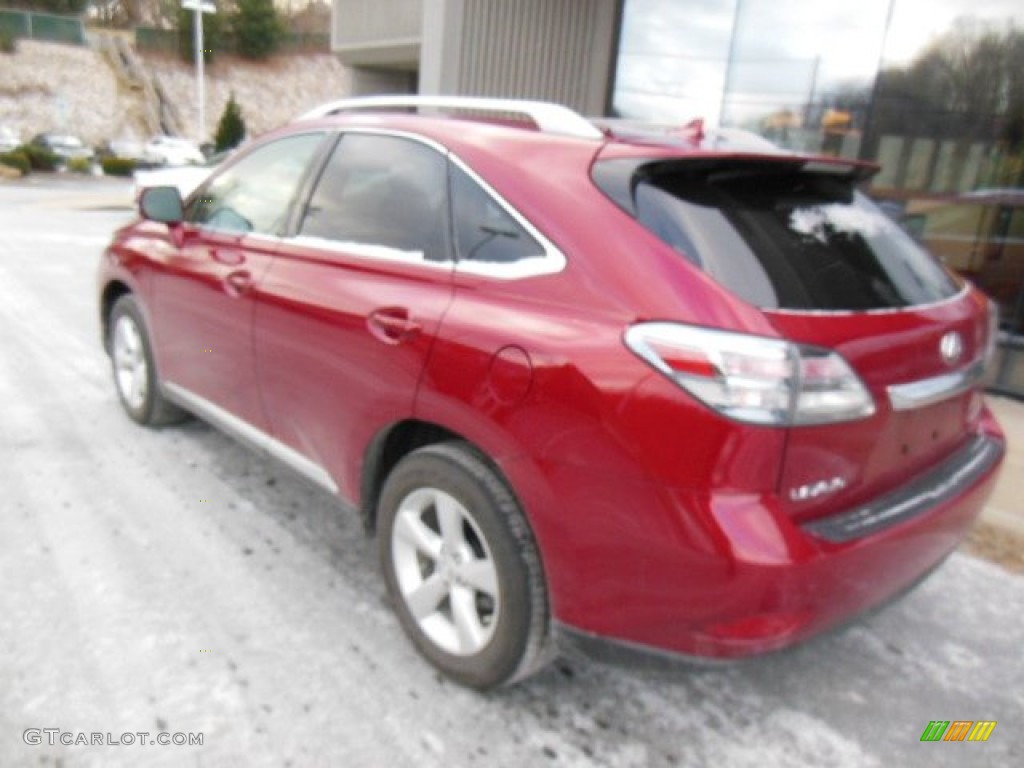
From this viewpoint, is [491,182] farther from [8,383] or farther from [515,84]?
[515,84]

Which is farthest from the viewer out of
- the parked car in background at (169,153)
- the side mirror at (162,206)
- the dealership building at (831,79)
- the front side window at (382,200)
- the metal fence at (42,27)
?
the metal fence at (42,27)

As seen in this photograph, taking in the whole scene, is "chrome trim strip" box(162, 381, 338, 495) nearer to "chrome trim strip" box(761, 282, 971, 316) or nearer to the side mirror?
the side mirror

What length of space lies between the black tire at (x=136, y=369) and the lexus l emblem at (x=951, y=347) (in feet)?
11.6

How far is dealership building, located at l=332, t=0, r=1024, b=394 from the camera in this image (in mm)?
6438

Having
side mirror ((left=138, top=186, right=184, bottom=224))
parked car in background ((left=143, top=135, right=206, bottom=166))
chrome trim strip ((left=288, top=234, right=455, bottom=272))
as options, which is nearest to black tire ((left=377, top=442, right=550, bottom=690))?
chrome trim strip ((left=288, top=234, right=455, bottom=272))

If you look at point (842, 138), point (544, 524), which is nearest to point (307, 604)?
point (544, 524)

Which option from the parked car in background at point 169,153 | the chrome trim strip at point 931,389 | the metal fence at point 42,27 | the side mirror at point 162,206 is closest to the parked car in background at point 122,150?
the parked car in background at point 169,153

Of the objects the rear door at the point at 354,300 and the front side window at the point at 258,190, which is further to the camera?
the front side window at the point at 258,190

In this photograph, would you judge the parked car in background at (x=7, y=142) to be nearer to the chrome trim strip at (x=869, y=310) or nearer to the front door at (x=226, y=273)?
the front door at (x=226, y=273)

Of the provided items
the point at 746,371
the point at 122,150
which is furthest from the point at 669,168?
the point at 122,150

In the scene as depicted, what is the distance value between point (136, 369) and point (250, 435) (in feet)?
4.72

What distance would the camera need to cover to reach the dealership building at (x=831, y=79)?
21.1ft

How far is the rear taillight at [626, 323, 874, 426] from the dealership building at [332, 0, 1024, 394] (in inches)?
158

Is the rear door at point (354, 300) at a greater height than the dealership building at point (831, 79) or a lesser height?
lesser
